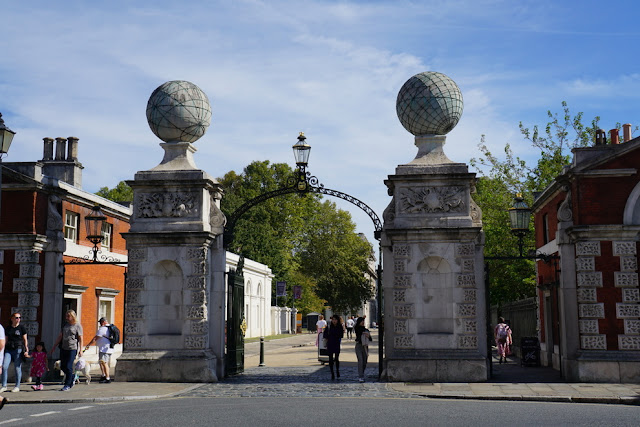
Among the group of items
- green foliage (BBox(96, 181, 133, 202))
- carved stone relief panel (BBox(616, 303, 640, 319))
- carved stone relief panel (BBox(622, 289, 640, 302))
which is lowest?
carved stone relief panel (BBox(616, 303, 640, 319))

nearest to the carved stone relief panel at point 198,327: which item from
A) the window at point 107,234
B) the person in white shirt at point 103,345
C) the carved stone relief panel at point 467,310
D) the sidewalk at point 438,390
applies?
the sidewalk at point 438,390

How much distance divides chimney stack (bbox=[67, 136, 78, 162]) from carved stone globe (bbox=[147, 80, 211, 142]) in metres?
7.18

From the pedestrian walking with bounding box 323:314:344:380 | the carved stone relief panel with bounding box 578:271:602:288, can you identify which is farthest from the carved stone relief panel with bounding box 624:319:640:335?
the pedestrian walking with bounding box 323:314:344:380

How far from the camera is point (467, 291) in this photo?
17828 mm

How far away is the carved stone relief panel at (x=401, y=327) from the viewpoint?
17.8m

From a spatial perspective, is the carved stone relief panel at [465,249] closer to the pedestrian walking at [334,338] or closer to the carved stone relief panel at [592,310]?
the carved stone relief panel at [592,310]

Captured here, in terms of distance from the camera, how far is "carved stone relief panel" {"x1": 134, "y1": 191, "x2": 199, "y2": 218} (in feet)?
61.4

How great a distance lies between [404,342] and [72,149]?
1424cm

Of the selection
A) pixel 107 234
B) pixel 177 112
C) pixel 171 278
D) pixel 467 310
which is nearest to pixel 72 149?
pixel 107 234

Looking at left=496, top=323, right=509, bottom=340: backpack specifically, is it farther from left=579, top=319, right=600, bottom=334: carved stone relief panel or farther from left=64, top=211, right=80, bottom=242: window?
left=64, top=211, right=80, bottom=242: window

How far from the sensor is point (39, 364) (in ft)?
57.2

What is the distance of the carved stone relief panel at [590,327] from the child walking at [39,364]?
1300 centimetres

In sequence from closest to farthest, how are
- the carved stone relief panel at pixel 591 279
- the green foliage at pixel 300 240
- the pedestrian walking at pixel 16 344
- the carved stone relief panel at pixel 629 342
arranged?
1. the pedestrian walking at pixel 16 344
2. the carved stone relief panel at pixel 629 342
3. the carved stone relief panel at pixel 591 279
4. the green foliage at pixel 300 240

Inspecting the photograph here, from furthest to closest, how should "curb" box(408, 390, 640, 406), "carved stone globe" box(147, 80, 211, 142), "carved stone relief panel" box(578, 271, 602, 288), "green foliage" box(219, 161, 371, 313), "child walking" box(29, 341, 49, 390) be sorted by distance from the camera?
"green foliage" box(219, 161, 371, 313), "carved stone globe" box(147, 80, 211, 142), "carved stone relief panel" box(578, 271, 602, 288), "child walking" box(29, 341, 49, 390), "curb" box(408, 390, 640, 406)
